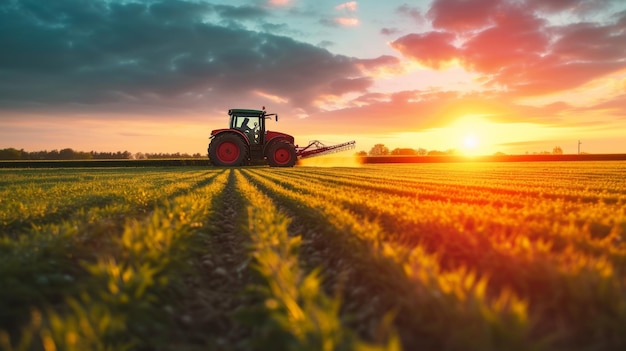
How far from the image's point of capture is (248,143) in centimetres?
3192

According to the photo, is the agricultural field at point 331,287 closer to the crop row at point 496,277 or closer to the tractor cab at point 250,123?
the crop row at point 496,277

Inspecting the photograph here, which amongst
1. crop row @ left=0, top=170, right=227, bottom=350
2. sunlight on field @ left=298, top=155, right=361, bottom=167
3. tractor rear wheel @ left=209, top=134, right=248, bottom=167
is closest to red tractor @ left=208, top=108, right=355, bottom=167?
tractor rear wheel @ left=209, top=134, right=248, bottom=167

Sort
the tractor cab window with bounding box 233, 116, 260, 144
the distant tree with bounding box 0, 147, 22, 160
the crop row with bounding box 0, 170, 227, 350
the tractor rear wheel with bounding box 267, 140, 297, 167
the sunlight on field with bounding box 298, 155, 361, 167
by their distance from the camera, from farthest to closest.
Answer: the distant tree with bounding box 0, 147, 22, 160
the sunlight on field with bounding box 298, 155, 361, 167
the tractor rear wheel with bounding box 267, 140, 297, 167
the tractor cab window with bounding box 233, 116, 260, 144
the crop row with bounding box 0, 170, 227, 350

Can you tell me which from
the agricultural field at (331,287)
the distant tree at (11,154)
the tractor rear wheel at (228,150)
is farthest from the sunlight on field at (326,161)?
the distant tree at (11,154)

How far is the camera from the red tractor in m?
31.4

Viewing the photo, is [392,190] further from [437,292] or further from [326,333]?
[326,333]

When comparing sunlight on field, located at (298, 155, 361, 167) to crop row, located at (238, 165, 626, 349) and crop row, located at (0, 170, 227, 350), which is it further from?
crop row, located at (238, 165, 626, 349)

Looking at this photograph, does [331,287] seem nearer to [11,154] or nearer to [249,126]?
[249,126]

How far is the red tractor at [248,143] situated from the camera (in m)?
31.4

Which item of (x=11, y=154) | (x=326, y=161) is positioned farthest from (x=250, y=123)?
→ (x=11, y=154)

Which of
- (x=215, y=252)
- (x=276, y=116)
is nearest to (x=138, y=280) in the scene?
(x=215, y=252)

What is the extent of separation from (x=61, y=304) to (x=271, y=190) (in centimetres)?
1070

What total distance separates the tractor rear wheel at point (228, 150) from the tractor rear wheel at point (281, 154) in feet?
6.52

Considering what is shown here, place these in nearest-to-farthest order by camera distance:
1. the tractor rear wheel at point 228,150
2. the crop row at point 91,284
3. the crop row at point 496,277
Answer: the crop row at point 496,277
the crop row at point 91,284
the tractor rear wheel at point 228,150
